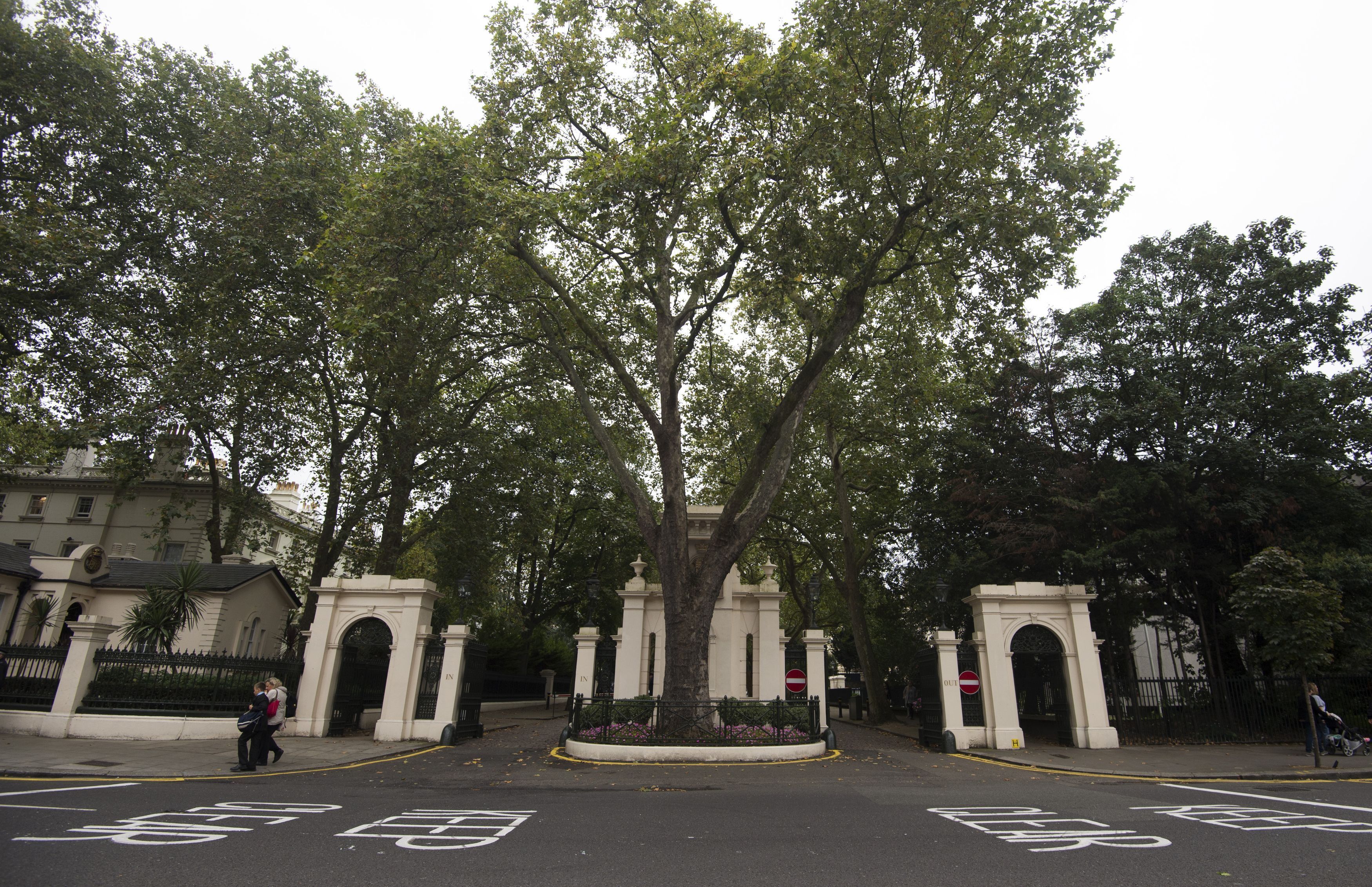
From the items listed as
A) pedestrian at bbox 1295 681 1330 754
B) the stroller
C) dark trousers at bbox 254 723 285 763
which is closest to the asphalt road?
dark trousers at bbox 254 723 285 763

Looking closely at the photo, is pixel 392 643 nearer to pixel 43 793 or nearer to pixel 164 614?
pixel 164 614

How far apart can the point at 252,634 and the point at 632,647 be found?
16.6 m

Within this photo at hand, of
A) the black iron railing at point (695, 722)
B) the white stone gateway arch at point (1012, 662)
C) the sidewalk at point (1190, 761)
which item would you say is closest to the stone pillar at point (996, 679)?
the white stone gateway arch at point (1012, 662)

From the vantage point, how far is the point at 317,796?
8.77 meters

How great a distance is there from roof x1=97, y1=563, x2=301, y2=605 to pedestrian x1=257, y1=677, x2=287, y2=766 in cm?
1397

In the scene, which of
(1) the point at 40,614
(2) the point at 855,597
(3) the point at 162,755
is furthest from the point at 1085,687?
(1) the point at 40,614

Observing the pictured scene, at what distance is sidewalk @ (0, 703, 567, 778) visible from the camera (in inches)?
400

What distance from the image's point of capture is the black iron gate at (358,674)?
16.4 metres

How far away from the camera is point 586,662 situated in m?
18.3

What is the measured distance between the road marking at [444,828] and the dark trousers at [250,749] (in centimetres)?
482

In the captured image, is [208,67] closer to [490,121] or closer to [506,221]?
[490,121]

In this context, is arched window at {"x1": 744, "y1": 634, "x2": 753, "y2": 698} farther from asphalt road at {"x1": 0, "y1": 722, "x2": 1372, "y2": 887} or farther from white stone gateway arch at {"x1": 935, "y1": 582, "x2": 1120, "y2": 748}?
asphalt road at {"x1": 0, "y1": 722, "x2": 1372, "y2": 887}

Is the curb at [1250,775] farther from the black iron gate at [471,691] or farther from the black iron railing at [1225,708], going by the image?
the black iron gate at [471,691]

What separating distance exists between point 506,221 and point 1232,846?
44.7 ft
